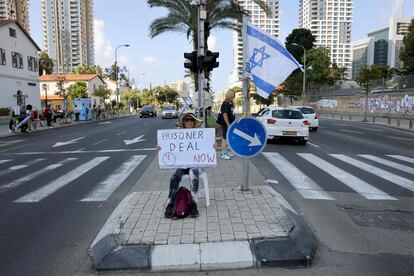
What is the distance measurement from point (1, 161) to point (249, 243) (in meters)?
10.4

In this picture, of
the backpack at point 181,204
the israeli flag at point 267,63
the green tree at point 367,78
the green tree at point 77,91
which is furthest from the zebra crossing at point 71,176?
the green tree at point 77,91

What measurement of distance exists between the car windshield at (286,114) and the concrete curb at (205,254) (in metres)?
10.7

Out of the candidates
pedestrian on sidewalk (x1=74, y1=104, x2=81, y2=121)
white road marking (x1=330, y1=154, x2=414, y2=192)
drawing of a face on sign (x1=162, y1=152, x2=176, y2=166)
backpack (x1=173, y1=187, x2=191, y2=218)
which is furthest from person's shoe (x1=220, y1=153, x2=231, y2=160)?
pedestrian on sidewalk (x1=74, y1=104, x2=81, y2=121)

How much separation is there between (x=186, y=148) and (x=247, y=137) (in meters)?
1.08

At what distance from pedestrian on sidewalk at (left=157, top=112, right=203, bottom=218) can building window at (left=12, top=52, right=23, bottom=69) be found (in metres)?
38.2

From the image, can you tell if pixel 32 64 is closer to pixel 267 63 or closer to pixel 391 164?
pixel 391 164

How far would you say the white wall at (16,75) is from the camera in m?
36.3

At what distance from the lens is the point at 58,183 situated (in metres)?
8.28

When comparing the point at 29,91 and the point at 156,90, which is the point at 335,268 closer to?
the point at 29,91

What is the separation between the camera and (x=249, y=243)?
4332 mm

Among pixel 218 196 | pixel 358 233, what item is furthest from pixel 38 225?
pixel 358 233

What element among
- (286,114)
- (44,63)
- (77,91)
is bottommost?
(286,114)

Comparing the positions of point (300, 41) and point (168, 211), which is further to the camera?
point (300, 41)

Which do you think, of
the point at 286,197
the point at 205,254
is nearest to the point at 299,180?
the point at 286,197
